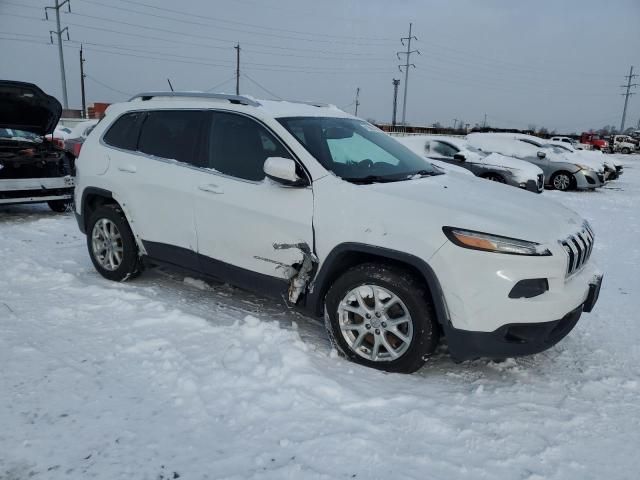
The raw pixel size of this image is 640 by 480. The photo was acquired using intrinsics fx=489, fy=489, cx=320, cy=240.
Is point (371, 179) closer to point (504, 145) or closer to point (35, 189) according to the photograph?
point (35, 189)

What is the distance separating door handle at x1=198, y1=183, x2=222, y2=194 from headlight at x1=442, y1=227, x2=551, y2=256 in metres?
1.89

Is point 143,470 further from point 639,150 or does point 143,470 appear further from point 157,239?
point 639,150

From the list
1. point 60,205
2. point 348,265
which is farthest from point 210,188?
point 60,205

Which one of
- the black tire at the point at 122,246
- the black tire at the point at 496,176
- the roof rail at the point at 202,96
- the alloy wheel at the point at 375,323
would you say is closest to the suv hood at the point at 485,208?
the alloy wheel at the point at 375,323

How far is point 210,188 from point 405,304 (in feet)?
5.90

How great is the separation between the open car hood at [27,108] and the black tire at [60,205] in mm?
1134

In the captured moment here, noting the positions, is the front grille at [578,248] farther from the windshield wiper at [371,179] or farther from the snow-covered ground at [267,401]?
the windshield wiper at [371,179]

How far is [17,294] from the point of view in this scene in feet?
14.4

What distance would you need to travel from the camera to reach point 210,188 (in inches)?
152

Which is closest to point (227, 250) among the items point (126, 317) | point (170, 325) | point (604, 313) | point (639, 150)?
point (170, 325)

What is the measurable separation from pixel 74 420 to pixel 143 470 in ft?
1.98

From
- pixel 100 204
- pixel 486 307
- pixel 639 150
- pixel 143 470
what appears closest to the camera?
pixel 143 470

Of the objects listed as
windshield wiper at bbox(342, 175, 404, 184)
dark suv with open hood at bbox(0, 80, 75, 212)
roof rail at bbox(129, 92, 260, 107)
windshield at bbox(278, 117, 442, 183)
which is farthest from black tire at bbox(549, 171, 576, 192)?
roof rail at bbox(129, 92, 260, 107)

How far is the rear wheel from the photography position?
14469mm
